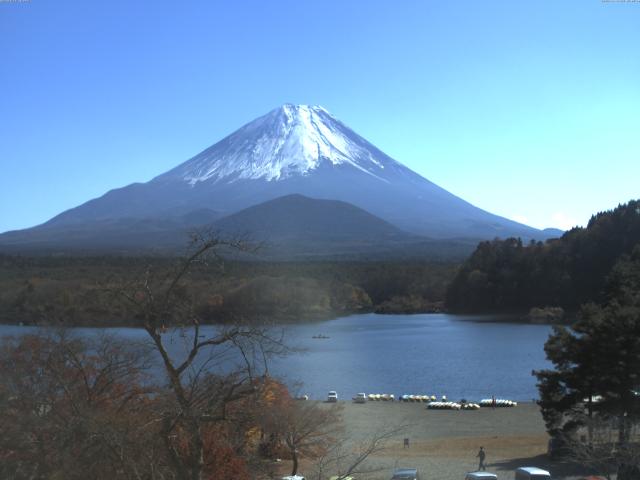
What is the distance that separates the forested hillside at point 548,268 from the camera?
42781mm

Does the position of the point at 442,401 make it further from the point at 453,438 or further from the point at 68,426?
the point at 68,426

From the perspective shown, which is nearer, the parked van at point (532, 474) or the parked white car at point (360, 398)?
the parked van at point (532, 474)

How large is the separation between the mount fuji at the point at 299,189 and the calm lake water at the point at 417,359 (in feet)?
218

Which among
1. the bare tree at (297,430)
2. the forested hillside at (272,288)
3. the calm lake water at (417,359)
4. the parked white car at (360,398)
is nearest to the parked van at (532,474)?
the bare tree at (297,430)

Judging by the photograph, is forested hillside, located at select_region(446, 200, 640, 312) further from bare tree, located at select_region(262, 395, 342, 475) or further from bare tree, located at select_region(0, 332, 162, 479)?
bare tree, located at select_region(0, 332, 162, 479)

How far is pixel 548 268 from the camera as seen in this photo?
45.1 metres

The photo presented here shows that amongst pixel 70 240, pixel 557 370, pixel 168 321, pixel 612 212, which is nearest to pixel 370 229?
pixel 70 240

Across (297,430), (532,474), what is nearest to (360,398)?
(297,430)

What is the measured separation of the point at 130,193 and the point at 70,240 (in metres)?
41.9

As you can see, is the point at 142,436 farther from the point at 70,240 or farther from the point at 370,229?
the point at 370,229

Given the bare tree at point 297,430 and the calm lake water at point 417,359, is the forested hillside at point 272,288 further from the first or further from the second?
the bare tree at point 297,430

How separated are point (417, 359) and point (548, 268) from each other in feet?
69.7

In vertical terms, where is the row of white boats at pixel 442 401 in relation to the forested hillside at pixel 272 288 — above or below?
below

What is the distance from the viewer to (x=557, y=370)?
11.7 m
